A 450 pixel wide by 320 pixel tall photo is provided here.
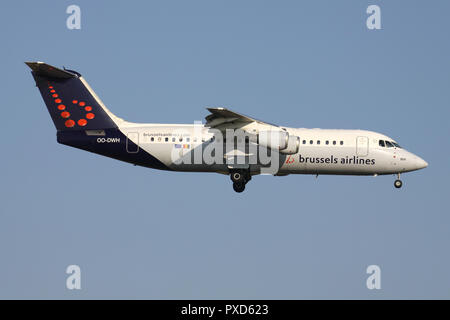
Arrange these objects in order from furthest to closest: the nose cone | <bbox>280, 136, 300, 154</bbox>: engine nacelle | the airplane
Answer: the nose cone
the airplane
<bbox>280, 136, 300, 154</bbox>: engine nacelle

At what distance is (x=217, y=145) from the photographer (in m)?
34.0

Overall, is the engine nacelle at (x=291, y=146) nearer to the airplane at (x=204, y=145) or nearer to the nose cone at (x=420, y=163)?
the airplane at (x=204, y=145)

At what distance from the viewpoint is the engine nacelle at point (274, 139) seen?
3291 cm

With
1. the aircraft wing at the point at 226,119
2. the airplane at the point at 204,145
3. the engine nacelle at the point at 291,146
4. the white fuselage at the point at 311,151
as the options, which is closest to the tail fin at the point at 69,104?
the airplane at the point at 204,145

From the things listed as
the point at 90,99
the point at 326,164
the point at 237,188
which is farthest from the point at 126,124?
the point at 326,164

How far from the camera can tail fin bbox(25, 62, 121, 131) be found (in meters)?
34.4

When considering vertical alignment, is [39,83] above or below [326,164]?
above

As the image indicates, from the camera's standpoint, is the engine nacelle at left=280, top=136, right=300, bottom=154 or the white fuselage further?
the white fuselage

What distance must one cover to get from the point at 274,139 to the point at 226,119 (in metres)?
1.93

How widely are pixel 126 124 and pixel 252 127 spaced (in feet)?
16.7

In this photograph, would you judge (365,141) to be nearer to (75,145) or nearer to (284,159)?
(284,159)

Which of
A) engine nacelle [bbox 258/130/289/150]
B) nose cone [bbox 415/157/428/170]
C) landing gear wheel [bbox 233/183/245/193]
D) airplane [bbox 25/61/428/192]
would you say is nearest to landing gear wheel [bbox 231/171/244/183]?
airplane [bbox 25/61/428/192]

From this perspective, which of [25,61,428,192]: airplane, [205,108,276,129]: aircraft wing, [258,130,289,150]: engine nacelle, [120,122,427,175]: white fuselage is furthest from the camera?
[120,122,427,175]: white fuselage

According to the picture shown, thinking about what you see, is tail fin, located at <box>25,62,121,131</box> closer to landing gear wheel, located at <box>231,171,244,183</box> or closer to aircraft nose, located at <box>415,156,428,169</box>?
landing gear wheel, located at <box>231,171,244,183</box>
